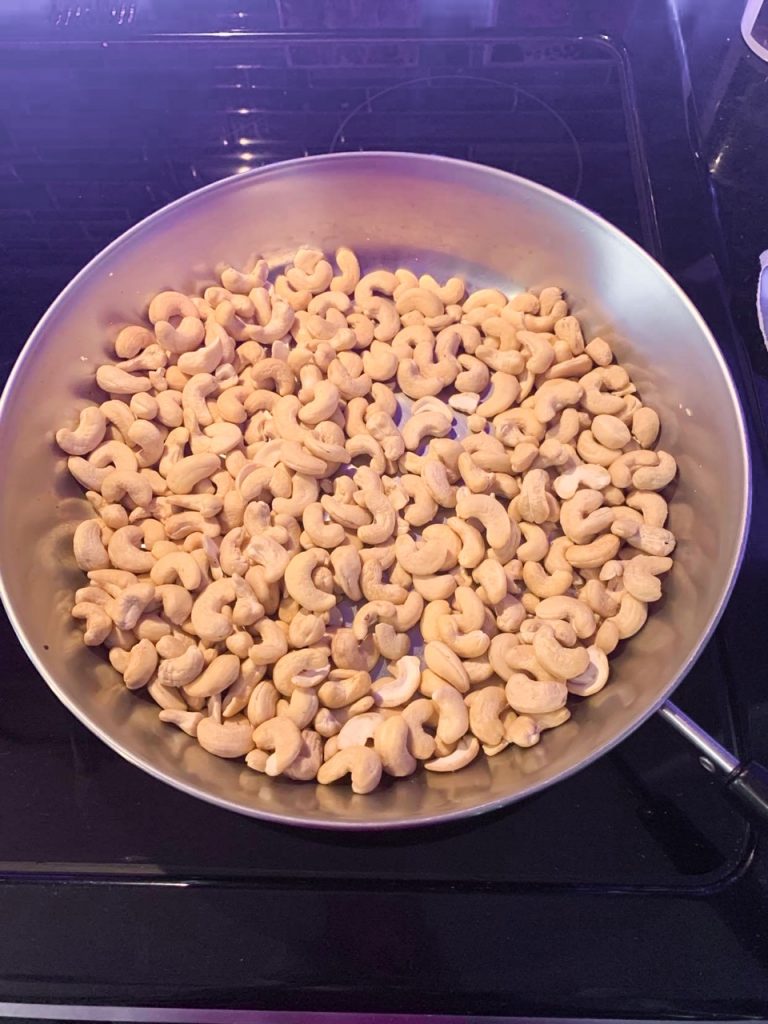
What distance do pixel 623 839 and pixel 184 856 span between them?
34 cm

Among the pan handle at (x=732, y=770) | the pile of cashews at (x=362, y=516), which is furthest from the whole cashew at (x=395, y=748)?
the pan handle at (x=732, y=770)

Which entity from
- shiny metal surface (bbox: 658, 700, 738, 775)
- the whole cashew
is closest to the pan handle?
shiny metal surface (bbox: 658, 700, 738, 775)

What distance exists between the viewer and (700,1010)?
0.57 m

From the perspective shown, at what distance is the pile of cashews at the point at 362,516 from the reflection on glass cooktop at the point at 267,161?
67 millimetres

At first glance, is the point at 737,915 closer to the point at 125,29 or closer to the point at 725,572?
the point at 725,572

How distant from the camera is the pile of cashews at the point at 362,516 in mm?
658

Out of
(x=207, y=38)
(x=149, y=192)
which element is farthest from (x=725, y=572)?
(x=207, y=38)

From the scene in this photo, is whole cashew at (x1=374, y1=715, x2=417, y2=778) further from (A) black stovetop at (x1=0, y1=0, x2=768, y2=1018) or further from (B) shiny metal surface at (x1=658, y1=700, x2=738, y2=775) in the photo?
(B) shiny metal surface at (x1=658, y1=700, x2=738, y2=775)

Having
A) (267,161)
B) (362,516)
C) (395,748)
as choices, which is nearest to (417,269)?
(267,161)

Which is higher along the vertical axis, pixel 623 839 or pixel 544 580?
pixel 544 580

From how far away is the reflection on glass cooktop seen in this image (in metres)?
0.62

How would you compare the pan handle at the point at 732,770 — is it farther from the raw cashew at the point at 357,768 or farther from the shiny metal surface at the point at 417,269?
A: the raw cashew at the point at 357,768

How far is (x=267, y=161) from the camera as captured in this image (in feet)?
3.18

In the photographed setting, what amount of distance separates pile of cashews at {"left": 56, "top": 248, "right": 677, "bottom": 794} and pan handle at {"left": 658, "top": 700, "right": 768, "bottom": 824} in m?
0.09
